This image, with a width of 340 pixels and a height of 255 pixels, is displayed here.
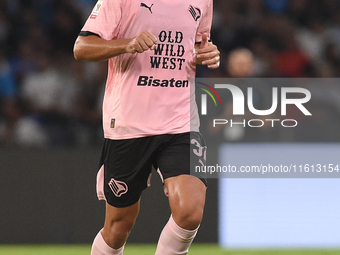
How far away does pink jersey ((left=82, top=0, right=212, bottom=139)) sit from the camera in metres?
3.50

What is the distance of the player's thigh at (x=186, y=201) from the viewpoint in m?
3.26

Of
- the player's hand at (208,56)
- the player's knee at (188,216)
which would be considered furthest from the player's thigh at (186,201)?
the player's hand at (208,56)

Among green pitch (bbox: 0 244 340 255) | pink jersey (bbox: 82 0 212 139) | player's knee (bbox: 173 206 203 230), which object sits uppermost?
pink jersey (bbox: 82 0 212 139)

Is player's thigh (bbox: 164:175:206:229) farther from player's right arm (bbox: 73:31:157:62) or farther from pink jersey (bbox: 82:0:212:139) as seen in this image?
player's right arm (bbox: 73:31:157:62)

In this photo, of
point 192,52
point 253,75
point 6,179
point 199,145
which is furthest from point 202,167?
point 253,75

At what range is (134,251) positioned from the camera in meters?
5.96

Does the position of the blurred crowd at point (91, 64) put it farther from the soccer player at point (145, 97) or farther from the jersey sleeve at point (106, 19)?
the jersey sleeve at point (106, 19)

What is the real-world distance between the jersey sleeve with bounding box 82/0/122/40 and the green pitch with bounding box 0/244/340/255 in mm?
2991

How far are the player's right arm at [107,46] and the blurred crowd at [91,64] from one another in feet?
9.99

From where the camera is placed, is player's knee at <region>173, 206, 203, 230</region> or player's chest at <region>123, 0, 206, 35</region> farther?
player's chest at <region>123, 0, 206, 35</region>

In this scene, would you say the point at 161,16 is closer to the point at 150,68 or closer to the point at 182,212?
the point at 150,68

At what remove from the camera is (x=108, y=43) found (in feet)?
11.1

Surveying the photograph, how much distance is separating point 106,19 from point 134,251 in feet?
10.4

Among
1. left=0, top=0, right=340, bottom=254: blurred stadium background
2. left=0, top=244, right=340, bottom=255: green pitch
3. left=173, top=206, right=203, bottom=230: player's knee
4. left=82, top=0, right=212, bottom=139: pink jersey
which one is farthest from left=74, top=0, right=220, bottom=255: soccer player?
left=0, top=0, right=340, bottom=254: blurred stadium background
